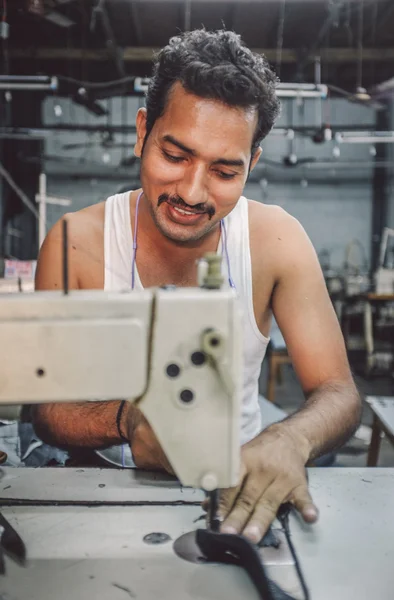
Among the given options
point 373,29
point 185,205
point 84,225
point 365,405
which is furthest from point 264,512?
point 373,29

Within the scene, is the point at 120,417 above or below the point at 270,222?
below

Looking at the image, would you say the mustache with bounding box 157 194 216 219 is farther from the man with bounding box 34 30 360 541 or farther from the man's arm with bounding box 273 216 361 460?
the man's arm with bounding box 273 216 361 460

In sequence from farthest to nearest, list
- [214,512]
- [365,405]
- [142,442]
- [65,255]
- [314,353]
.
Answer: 1. [365,405]
2. [314,353]
3. [142,442]
4. [214,512]
5. [65,255]

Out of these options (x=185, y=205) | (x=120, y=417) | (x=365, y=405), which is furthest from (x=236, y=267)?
(x=365, y=405)

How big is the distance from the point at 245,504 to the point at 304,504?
0.10 m

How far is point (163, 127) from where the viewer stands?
1.27 meters

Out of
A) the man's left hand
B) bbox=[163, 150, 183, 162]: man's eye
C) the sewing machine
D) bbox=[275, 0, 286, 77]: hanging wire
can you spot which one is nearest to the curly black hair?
bbox=[163, 150, 183, 162]: man's eye

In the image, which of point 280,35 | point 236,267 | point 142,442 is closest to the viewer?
point 142,442

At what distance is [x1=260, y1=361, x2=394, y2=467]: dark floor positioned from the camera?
3.36 metres

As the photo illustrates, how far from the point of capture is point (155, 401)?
758 millimetres

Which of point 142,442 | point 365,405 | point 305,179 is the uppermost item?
point 305,179

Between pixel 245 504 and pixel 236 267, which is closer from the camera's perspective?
pixel 245 504

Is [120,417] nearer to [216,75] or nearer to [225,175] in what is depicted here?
[225,175]

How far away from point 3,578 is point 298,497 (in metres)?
0.47
